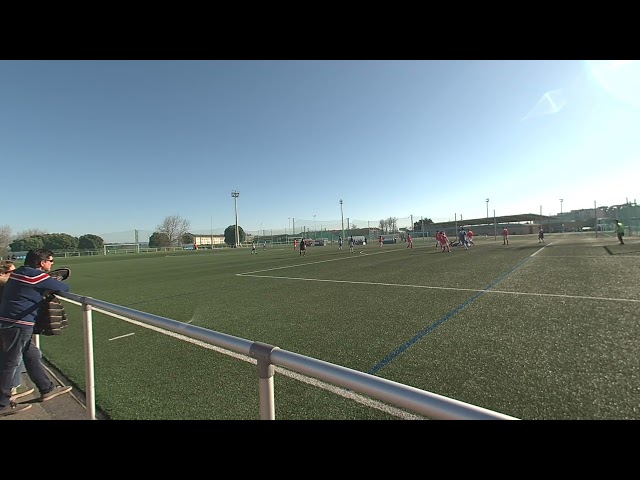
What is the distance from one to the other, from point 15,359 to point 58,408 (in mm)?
679

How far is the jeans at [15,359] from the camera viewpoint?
2.93 m

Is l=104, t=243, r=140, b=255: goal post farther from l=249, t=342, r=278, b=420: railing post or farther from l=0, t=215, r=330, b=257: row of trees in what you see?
l=249, t=342, r=278, b=420: railing post

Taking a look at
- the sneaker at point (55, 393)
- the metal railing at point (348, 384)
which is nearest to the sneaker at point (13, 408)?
the sneaker at point (55, 393)

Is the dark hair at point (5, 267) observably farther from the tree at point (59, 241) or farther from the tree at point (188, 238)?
the tree at point (188, 238)

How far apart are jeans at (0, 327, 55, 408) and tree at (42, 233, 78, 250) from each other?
246ft

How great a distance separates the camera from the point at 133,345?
4.78 m

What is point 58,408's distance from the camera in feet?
9.86

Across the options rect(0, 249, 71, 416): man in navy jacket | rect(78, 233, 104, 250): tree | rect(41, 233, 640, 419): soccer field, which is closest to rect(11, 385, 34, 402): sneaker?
rect(0, 249, 71, 416): man in navy jacket

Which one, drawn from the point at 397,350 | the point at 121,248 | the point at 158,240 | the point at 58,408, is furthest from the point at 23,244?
the point at 397,350

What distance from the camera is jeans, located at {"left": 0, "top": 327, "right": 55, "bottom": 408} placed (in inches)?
115
